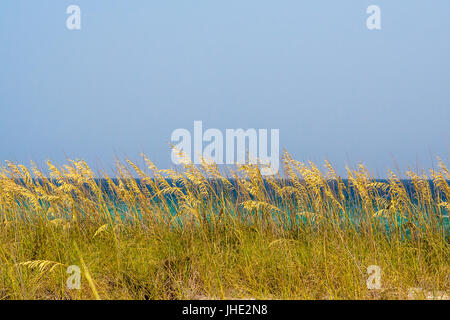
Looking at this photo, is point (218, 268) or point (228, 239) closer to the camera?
point (218, 268)

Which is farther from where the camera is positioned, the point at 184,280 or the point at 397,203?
the point at 397,203

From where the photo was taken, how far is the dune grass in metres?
3.29

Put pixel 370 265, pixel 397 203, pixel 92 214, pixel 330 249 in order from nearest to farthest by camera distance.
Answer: pixel 370 265 → pixel 330 249 → pixel 397 203 → pixel 92 214

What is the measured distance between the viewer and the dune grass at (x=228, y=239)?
3.29 metres

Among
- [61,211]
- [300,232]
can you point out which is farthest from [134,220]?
[300,232]

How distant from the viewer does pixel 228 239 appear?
427cm

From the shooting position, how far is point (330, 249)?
13.1ft

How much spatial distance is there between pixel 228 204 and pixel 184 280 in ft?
4.41
